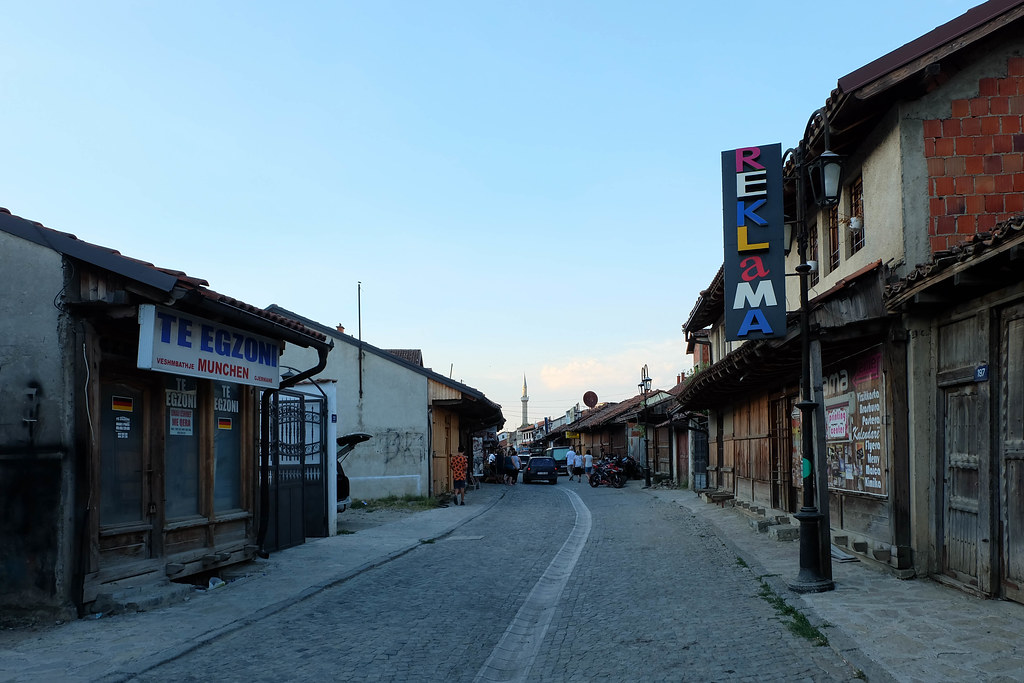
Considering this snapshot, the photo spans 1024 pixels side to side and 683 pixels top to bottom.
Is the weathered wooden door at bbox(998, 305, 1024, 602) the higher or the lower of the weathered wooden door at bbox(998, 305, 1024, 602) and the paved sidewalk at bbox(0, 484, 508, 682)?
the higher

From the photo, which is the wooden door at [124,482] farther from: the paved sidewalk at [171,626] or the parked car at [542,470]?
the parked car at [542,470]

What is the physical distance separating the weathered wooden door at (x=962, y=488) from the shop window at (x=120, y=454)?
344 inches

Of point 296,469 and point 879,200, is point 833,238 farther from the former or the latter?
point 296,469

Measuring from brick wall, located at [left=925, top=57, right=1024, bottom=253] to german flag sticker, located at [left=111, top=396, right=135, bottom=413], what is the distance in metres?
9.27

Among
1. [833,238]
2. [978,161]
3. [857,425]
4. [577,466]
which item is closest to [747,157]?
[978,161]

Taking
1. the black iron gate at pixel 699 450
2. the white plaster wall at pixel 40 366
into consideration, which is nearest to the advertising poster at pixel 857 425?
the white plaster wall at pixel 40 366

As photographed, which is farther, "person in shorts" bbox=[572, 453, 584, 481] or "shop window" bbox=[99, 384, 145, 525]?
"person in shorts" bbox=[572, 453, 584, 481]

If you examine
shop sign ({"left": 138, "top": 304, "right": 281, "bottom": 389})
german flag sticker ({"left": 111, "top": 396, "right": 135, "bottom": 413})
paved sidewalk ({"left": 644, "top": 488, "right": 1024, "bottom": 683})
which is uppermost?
shop sign ({"left": 138, "top": 304, "right": 281, "bottom": 389})

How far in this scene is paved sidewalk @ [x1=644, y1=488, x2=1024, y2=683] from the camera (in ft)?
19.3

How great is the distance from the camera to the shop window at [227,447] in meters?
11.0

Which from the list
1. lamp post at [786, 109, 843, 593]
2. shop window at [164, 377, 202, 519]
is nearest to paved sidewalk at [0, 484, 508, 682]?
shop window at [164, 377, 202, 519]

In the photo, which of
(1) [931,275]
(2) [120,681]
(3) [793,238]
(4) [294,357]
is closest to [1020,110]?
(1) [931,275]

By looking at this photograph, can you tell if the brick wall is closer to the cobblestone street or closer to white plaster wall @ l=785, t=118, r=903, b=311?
white plaster wall @ l=785, t=118, r=903, b=311

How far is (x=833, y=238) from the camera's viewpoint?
45.2 feet
